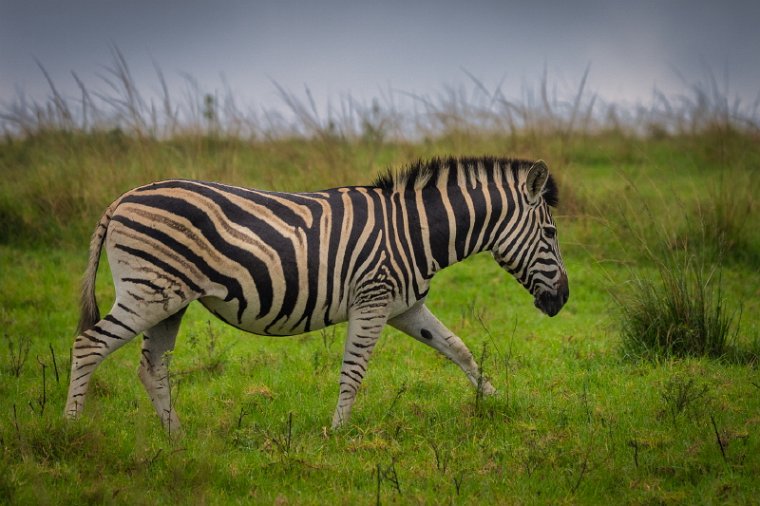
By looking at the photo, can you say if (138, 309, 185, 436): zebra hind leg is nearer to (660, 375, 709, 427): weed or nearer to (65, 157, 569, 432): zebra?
(65, 157, 569, 432): zebra

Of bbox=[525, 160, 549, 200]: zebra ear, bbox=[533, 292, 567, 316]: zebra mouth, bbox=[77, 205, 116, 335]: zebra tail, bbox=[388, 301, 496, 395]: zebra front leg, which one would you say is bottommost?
bbox=[388, 301, 496, 395]: zebra front leg

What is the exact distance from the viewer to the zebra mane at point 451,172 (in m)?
6.61

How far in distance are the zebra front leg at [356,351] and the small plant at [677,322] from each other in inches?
113

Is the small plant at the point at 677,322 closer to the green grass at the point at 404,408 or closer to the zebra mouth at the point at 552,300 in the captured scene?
the green grass at the point at 404,408

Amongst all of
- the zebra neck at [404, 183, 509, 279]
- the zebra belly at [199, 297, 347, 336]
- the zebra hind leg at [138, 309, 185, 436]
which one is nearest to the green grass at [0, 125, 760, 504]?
the zebra hind leg at [138, 309, 185, 436]

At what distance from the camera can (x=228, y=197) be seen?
6.04m

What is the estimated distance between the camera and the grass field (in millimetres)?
5207

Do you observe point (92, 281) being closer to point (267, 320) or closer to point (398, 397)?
point (267, 320)

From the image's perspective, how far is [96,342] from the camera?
5.73 m

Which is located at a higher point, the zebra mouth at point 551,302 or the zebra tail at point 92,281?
Result: the zebra tail at point 92,281

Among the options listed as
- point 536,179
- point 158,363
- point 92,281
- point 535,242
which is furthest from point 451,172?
point 92,281

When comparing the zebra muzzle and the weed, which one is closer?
the weed

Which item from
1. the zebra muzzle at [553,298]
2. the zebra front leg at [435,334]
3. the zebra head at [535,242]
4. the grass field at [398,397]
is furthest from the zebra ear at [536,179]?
the grass field at [398,397]

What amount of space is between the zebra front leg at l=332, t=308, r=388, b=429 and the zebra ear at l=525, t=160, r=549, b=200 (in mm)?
1549
